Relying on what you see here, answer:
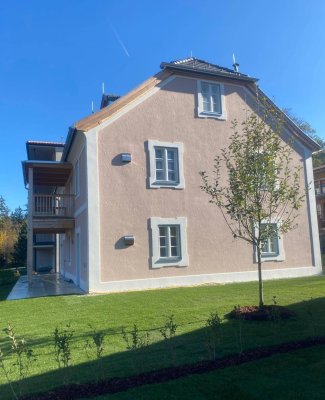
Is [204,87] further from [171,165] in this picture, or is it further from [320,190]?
[320,190]

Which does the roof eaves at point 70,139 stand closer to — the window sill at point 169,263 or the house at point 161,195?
the house at point 161,195

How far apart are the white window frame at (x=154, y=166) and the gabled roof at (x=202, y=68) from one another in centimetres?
313

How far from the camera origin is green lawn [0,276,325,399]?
17.5 feet

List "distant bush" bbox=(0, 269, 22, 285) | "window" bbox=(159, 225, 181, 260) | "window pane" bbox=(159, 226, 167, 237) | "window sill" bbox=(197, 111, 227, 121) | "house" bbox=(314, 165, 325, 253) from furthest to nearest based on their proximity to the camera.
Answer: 1. "house" bbox=(314, 165, 325, 253)
2. "distant bush" bbox=(0, 269, 22, 285)
3. "window sill" bbox=(197, 111, 227, 121)
4. "window pane" bbox=(159, 226, 167, 237)
5. "window" bbox=(159, 225, 181, 260)

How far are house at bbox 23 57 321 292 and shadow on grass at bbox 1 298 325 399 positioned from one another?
6.87 m

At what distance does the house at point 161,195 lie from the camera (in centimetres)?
1427

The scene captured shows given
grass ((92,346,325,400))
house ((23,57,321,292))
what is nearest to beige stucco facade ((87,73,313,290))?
house ((23,57,321,292))

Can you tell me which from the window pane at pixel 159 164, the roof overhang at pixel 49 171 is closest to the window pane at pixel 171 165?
the window pane at pixel 159 164

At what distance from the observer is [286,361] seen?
204 inches

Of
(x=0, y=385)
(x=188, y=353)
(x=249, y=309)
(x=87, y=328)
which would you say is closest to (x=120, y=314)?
(x=87, y=328)

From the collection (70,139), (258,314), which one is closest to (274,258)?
(258,314)

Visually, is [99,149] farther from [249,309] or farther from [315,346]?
[315,346]

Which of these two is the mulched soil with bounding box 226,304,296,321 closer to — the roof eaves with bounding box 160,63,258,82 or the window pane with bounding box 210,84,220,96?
the roof eaves with bounding box 160,63,258,82

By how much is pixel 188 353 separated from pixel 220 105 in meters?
13.2
